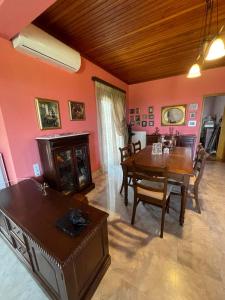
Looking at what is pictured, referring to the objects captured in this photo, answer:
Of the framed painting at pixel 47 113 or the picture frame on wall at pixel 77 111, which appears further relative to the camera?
the picture frame on wall at pixel 77 111

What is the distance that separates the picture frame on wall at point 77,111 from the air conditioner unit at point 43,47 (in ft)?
2.02

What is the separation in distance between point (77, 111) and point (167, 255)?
2582 mm

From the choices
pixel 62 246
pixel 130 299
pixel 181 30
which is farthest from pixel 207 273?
pixel 181 30

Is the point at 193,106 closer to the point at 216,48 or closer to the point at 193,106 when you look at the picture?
the point at 193,106

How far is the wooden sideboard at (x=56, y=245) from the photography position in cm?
87

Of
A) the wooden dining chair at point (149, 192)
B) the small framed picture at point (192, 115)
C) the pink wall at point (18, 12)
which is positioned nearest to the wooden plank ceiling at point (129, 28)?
the pink wall at point (18, 12)

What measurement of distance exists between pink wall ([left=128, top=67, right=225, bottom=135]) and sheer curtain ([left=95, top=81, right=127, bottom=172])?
0.68 meters

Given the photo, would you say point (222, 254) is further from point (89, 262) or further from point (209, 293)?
point (89, 262)

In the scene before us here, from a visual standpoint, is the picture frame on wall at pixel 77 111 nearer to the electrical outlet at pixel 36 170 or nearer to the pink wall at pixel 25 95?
the pink wall at pixel 25 95

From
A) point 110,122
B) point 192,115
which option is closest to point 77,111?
point 110,122

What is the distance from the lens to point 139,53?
2678mm

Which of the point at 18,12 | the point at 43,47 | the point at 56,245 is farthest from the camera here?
the point at 43,47

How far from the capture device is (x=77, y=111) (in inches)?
105

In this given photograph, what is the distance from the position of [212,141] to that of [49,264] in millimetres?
5662
